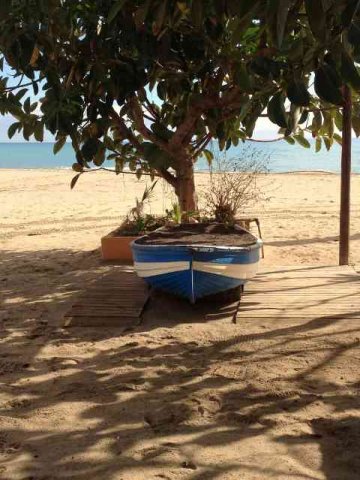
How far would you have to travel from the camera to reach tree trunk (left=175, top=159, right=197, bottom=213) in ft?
24.3

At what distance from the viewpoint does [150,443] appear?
280 cm

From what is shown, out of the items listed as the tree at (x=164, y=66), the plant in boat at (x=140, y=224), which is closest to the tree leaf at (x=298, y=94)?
the tree at (x=164, y=66)

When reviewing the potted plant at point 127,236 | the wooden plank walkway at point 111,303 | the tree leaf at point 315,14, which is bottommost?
the wooden plank walkway at point 111,303

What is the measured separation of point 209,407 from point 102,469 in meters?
0.84

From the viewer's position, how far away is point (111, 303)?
539 centimetres

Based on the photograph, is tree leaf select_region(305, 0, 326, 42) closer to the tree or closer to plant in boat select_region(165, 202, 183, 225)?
the tree

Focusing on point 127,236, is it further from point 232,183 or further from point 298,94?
point 298,94

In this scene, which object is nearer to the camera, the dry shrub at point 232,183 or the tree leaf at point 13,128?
the tree leaf at point 13,128

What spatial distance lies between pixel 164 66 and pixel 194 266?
6.46 ft

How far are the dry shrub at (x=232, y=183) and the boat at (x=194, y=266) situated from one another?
2052mm

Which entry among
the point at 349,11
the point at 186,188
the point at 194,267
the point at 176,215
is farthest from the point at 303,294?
the point at 349,11

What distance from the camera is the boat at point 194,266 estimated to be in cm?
501

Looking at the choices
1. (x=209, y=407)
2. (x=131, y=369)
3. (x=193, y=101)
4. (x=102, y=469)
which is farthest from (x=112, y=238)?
(x=102, y=469)

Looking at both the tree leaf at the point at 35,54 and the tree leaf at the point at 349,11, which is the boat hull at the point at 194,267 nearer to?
the tree leaf at the point at 35,54
